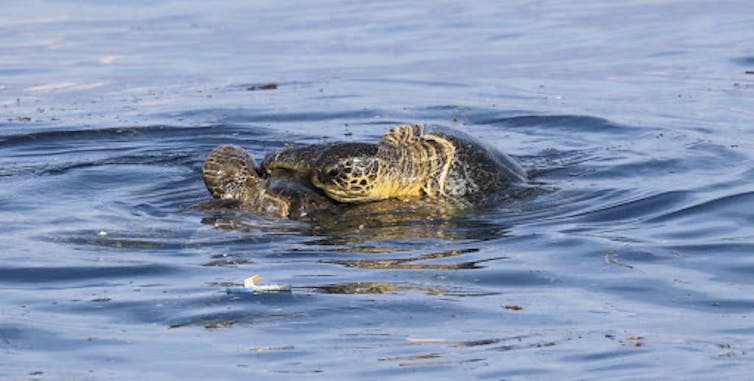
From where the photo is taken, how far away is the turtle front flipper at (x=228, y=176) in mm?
9406

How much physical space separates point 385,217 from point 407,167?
0.53 m

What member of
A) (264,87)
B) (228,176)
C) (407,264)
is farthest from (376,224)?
(264,87)

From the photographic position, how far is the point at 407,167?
9680mm

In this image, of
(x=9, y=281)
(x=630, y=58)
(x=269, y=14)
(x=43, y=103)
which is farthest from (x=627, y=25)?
(x=9, y=281)

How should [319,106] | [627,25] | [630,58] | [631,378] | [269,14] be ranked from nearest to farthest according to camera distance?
[631,378] → [319,106] → [630,58] → [627,25] → [269,14]

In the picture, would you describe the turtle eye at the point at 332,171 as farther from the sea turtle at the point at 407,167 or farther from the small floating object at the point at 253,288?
the small floating object at the point at 253,288

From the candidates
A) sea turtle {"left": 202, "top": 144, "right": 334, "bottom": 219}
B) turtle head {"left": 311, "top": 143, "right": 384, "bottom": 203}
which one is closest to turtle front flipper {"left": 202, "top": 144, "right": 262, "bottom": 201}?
sea turtle {"left": 202, "top": 144, "right": 334, "bottom": 219}

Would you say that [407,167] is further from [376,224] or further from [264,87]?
[264,87]

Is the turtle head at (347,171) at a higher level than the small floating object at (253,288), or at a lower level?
higher

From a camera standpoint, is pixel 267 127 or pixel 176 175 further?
pixel 267 127

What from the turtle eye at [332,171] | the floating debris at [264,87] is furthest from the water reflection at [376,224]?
the floating debris at [264,87]

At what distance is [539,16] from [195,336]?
13.5 m

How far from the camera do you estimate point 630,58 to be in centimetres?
1588

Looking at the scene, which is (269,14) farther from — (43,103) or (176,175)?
(176,175)
